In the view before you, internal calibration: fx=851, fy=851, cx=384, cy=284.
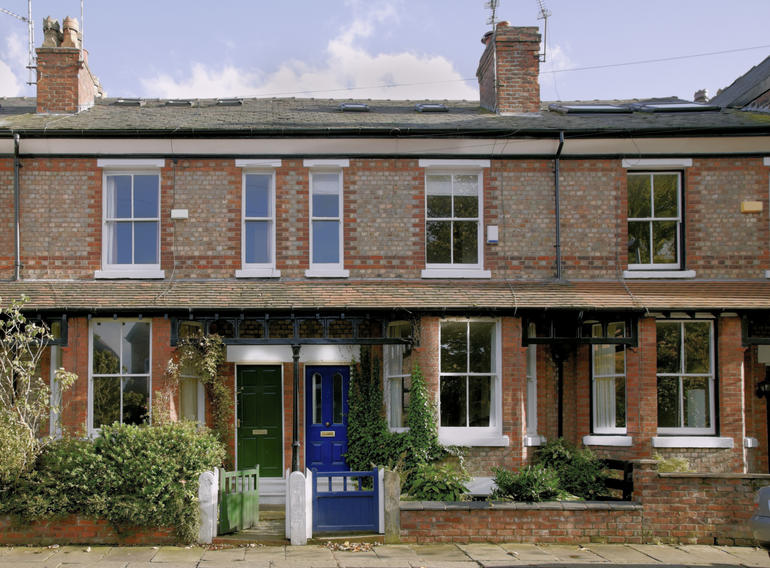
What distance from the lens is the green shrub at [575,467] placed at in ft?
43.5

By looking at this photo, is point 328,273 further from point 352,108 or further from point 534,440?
point 534,440

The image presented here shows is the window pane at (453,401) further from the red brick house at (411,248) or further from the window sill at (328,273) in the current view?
the window sill at (328,273)

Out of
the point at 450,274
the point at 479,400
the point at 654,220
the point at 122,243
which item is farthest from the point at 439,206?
the point at 122,243

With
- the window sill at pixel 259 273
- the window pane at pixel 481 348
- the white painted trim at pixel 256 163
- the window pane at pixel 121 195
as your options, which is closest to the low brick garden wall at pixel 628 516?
the window pane at pixel 481 348

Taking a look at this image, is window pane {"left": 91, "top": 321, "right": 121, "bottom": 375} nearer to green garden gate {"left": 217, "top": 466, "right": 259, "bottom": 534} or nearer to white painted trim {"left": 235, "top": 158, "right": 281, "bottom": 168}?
green garden gate {"left": 217, "top": 466, "right": 259, "bottom": 534}

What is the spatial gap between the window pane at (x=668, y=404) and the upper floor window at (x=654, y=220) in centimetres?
209

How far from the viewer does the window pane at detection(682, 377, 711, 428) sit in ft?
47.9

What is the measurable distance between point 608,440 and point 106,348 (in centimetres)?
853

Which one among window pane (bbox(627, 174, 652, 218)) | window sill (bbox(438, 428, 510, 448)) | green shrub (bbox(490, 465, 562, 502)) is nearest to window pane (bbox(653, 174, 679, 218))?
window pane (bbox(627, 174, 652, 218))

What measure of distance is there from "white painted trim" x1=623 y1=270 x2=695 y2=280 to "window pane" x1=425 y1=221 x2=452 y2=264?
10.4 feet

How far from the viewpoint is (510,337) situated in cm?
1413

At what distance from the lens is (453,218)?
15164mm

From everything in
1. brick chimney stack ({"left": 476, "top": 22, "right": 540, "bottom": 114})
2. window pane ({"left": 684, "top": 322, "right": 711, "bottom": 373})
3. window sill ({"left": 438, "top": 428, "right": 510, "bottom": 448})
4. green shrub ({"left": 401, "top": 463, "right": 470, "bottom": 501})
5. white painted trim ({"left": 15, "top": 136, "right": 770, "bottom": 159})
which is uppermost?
brick chimney stack ({"left": 476, "top": 22, "right": 540, "bottom": 114})

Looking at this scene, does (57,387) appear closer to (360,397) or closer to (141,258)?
(141,258)
